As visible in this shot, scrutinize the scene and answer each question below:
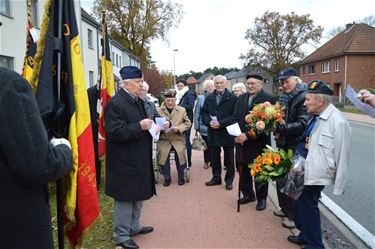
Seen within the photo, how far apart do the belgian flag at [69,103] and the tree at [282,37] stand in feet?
178

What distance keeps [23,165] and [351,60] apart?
4374 centimetres

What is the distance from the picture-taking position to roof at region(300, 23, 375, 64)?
132 ft

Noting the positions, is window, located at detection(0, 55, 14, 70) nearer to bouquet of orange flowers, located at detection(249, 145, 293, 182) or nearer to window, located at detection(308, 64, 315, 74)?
bouquet of orange flowers, located at detection(249, 145, 293, 182)

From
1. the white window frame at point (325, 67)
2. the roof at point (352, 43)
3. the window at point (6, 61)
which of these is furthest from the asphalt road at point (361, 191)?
the white window frame at point (325, 67)

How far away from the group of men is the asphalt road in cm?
125

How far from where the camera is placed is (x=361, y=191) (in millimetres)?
6875

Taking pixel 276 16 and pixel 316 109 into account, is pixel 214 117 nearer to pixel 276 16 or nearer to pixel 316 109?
pixel 316 109

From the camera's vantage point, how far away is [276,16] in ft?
182

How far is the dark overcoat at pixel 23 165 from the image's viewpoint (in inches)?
73.7

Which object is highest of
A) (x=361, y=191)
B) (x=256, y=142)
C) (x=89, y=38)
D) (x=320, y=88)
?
(x=89, y=38)

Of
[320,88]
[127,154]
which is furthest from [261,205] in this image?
[127,154]

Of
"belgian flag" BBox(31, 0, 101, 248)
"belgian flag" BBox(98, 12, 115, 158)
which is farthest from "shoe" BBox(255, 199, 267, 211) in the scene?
"belgian flag" BBox(31, 0, 101, 248)

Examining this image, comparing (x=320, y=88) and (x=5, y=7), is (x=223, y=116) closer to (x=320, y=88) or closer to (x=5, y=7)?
(x=320, y=88)

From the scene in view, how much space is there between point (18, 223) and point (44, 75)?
1.03 metres
